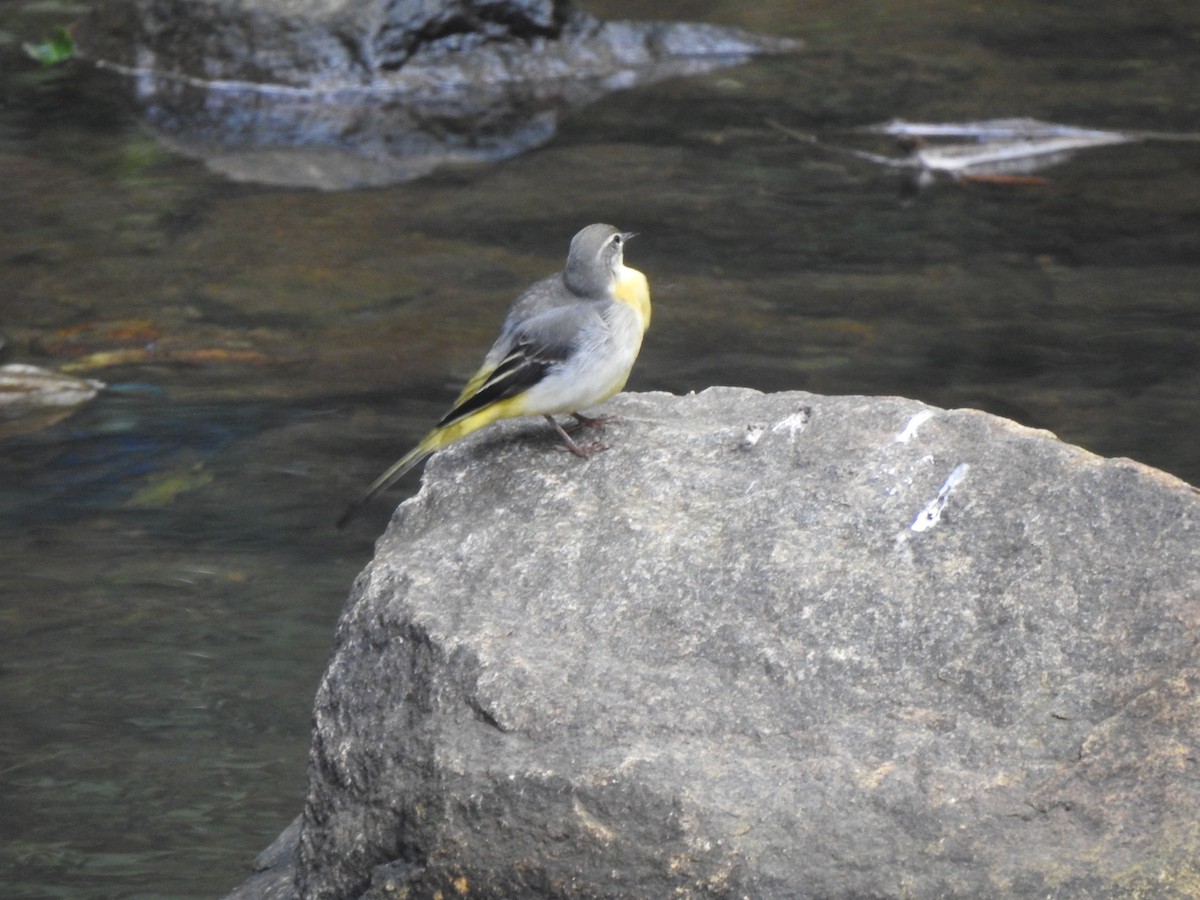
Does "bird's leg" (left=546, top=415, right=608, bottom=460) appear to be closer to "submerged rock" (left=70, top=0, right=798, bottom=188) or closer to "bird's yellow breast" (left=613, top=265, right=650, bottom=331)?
"bird's yellow breast" (left=613, top=265, right=650, bottom=331)

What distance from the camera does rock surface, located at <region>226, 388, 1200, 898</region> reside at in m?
3.32

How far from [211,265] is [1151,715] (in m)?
7.70

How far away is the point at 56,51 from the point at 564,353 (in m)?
10.9

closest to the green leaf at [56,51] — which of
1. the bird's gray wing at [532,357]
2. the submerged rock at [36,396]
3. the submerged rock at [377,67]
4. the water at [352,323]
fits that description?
the submerged rock at [377,67]

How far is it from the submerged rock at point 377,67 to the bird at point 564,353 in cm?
726

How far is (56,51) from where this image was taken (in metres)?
13.8

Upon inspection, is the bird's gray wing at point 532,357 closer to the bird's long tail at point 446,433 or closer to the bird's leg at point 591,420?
the bird's long tail at point 446,433

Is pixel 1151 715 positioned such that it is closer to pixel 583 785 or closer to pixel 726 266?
pixel 583 785

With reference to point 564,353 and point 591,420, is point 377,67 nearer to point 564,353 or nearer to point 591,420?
point 591,420

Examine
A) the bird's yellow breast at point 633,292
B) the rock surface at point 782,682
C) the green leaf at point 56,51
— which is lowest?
the green leaf at point 56,51

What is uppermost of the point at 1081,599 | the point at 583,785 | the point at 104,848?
the point at 1081,599

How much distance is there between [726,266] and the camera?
32.2 feet

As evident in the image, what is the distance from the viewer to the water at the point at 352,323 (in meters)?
6.20

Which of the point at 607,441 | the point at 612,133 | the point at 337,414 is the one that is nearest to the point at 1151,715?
the point at 607,441
